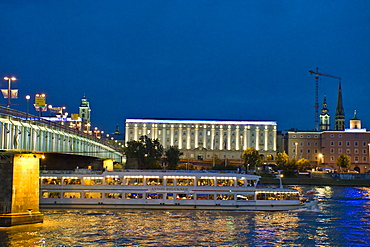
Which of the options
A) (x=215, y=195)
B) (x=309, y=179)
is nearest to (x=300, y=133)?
(x=309, y=179)

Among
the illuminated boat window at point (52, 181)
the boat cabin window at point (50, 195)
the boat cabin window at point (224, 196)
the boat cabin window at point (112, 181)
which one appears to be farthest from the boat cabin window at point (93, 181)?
the boat cabin window at point (224, 196)

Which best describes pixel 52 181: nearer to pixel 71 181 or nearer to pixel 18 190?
pixel 71 181

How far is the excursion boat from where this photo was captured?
54656 millimetres

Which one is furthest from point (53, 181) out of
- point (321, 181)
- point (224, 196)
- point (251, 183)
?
point (321, 181)

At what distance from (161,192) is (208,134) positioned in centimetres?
11965

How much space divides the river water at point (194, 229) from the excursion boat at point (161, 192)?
163 cm

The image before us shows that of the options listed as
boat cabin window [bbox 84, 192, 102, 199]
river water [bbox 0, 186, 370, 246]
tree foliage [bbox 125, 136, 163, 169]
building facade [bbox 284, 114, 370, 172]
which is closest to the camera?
river water [bbox 0, 186, 370, 246]

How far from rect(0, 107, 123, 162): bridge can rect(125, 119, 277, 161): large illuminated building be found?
109 m

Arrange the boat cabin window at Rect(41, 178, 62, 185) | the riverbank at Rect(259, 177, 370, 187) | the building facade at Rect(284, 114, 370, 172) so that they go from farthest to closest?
1. the building facade at Rect(284, 114, 370, 172)
2. the riverbank at Rect(259, 177, 370, 187)
3. the boat cabin window at Rect(41, 178, 62, 185)

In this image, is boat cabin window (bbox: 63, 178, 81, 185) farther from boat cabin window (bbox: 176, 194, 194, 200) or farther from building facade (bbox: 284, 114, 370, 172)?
building facade (bbox: 284, 114, 370, 172)

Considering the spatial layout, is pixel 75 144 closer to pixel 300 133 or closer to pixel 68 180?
pixel 68 180

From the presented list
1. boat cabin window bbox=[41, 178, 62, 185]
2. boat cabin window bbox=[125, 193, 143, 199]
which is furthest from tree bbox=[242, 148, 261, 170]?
boat cabin window bbox=[41, 178, 62, 185]

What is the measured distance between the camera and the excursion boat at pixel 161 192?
54.7 metres

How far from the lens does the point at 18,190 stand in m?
39.7
